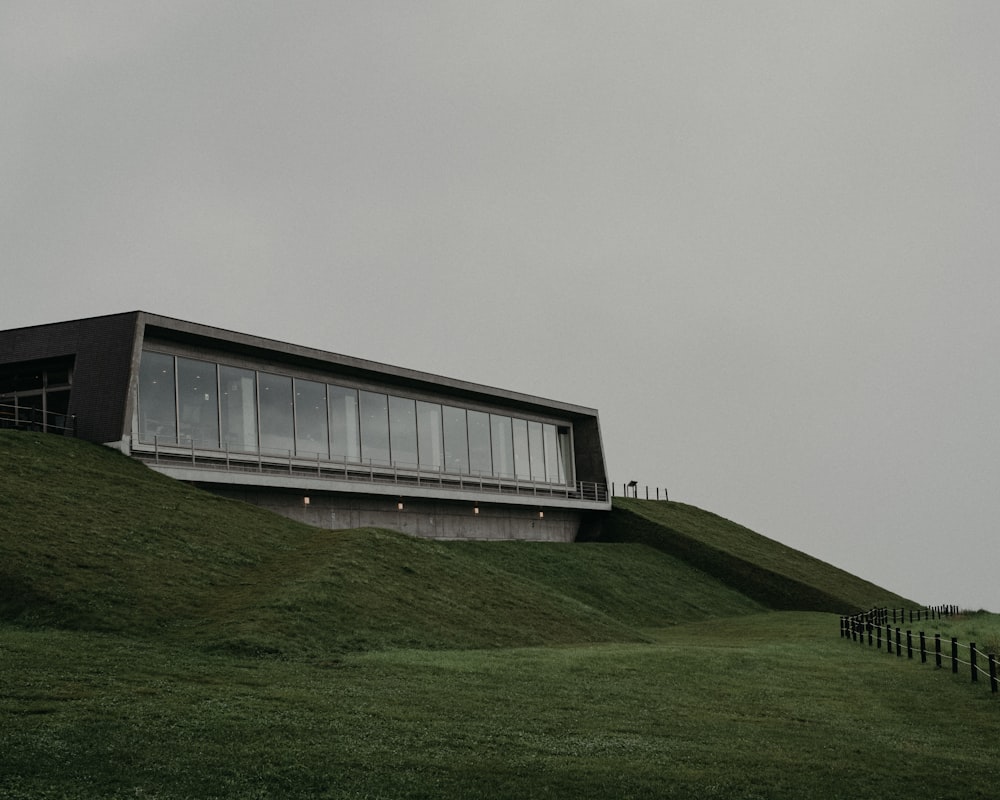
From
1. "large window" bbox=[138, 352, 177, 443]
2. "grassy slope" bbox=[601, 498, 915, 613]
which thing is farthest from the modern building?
"grassy slope" bbox=[601, 498, 915, 613]

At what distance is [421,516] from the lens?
4478 cm

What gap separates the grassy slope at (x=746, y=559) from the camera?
51719 millimetres

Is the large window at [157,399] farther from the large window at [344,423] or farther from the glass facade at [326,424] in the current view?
the large window at [344,423]

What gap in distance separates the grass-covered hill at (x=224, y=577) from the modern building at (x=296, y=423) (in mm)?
3025

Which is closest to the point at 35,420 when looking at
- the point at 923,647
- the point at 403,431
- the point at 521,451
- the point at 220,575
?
the point at 220,575

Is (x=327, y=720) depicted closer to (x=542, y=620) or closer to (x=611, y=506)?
(x=542, y=620)

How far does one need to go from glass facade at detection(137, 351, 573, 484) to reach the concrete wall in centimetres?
231

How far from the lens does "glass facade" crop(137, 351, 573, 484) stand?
36.7 meters

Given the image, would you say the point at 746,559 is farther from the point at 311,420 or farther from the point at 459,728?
the point at 459,728

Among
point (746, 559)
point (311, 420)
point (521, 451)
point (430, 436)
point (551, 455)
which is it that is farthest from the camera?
point (551, 455)

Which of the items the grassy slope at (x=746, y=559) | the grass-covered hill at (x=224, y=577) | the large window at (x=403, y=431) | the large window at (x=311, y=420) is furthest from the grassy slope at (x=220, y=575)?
the grassy slope at (x=746, y=559)

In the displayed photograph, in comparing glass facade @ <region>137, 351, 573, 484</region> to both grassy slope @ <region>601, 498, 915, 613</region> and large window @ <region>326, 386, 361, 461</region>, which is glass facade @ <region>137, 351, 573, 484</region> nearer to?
large window @ <region>326, 386, 361, 461</region>

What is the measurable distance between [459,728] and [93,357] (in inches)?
1001

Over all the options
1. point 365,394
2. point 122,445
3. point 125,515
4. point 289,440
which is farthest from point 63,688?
point 365,394
